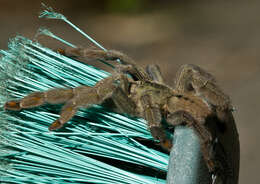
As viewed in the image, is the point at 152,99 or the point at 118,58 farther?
the point at 118,58

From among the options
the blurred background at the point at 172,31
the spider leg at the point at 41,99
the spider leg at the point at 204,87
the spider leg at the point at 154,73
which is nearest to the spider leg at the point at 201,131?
the spider leg at the point at 204,87

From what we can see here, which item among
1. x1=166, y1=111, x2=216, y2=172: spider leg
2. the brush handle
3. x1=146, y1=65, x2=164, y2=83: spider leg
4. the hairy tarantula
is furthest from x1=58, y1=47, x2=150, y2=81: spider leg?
the brush handle

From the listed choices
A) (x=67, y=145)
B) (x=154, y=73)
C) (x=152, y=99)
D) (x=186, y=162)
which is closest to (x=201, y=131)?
(x=186, y=162)

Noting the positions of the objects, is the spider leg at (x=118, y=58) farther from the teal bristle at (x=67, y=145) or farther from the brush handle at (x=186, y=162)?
the brush handle at (x=186, y=162)

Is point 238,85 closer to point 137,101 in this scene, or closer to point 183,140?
point 137,101

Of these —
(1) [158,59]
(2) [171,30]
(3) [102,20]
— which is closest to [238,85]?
(1) [158,59]

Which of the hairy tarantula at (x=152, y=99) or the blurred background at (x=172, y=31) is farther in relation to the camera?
the blurred background at (x=172, y=31)

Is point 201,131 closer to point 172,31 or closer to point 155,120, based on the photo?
point 155,120
